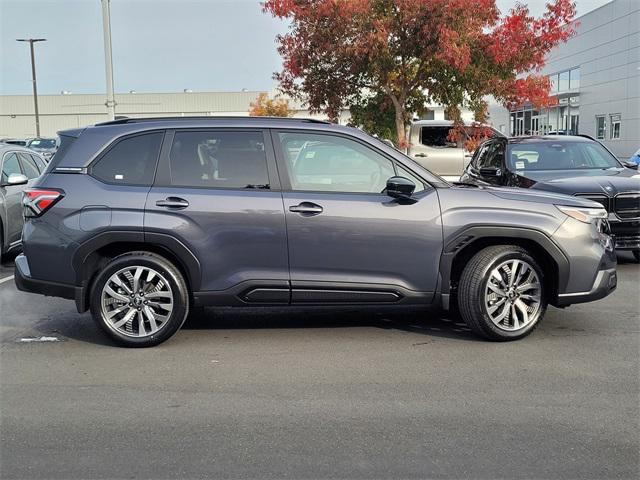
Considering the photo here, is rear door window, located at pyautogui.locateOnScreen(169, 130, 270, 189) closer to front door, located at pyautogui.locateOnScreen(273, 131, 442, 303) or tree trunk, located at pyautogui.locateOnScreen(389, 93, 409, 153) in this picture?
front door, located at pyautogui.locateOnScreen(273, 131, 442, 303)

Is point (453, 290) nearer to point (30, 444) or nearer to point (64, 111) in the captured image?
point (30, 444)

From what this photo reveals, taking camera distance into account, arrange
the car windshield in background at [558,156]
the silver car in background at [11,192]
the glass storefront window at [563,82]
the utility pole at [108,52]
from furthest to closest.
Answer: the glass storefront window at [563,82] < the utility pole at [108,52] < the car windshield in background at [558,156] < the silver car in background at [11,192]

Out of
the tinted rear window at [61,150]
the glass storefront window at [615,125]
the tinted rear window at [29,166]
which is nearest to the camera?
the tinted rear window at [61,150]

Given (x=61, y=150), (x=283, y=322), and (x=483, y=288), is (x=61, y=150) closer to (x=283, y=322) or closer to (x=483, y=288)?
(x=283, y=322)

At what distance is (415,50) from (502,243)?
23.9 ft

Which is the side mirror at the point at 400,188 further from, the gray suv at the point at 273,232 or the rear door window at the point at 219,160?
the rear door window at the point at 219,160

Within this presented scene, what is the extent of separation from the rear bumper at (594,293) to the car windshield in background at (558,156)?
4.62 m

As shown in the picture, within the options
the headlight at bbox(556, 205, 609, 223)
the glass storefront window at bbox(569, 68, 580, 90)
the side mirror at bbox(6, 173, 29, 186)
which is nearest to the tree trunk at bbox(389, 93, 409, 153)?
the side mirror at bbox(6, 173, 29, 186)

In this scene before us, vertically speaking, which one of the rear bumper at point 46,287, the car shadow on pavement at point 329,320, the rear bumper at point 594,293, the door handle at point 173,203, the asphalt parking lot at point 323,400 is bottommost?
the asphalt parking lot at point 323,400

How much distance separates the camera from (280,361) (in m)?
5.40

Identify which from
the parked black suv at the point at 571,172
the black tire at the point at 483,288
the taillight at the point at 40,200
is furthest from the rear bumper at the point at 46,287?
the parked black suv at the point at 571,172

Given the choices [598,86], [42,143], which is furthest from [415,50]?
[598,86]

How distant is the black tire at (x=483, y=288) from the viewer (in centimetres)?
568

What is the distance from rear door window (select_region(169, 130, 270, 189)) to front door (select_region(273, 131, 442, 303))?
228mm
